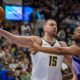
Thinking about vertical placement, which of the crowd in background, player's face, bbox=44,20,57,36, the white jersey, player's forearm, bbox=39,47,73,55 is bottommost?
the crowd in background

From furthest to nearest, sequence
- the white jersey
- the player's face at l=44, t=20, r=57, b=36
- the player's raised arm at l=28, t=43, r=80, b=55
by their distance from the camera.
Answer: the player's face at l=44, t=20, r=57, b=36 < the white jersey < the player's raised arm at l=28, t=43, r=80, b=55

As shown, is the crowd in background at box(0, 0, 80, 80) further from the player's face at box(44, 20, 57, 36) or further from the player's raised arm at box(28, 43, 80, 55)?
the player's raised arm at box(28, 43, 80, 55)

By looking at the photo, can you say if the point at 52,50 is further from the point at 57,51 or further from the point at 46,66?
the point at 46,66

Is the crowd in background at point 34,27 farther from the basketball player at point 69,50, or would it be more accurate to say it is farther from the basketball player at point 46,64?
the basketball player at point 69,50

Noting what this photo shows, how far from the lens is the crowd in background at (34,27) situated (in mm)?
9969

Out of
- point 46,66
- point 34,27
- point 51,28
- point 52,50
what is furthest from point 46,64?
point 34,27

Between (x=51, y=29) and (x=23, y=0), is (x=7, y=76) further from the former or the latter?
(x=23, y=0)

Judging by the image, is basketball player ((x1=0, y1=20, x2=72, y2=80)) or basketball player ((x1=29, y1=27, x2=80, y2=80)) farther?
basketball player ((x1=0, y1=20, x2=72, y2=80))

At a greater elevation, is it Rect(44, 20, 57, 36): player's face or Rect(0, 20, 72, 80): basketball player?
Rect(44, 20, 57, 36): player's face

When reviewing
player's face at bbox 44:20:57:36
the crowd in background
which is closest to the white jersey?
player's face at bbox 44:20:57:36

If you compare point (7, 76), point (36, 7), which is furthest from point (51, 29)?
point (36, 7)

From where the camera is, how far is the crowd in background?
9.97m

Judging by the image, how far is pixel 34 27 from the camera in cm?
1416

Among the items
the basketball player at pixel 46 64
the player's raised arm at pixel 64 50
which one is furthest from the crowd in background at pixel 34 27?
the player's raised arm at pixel 64 50
